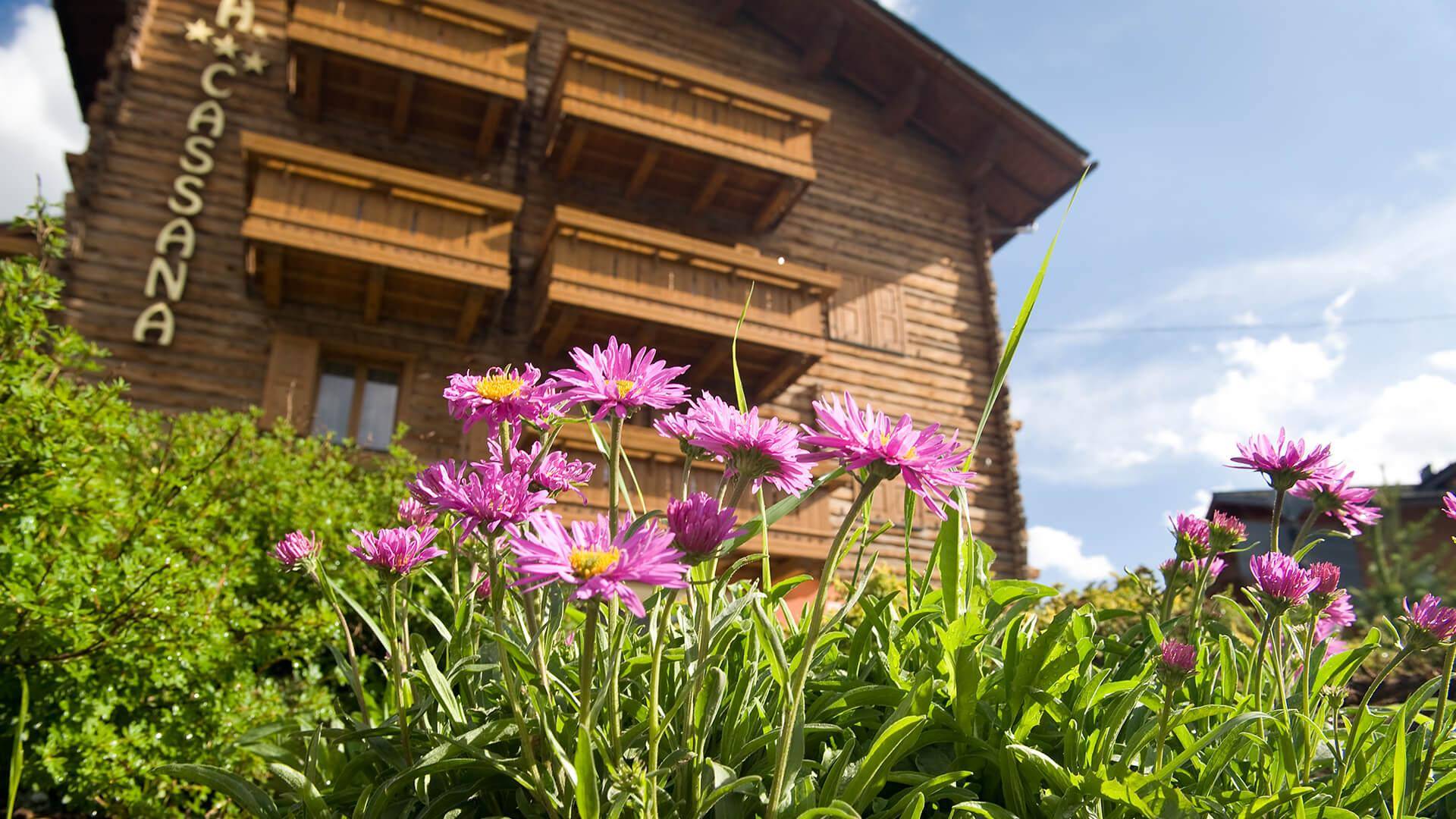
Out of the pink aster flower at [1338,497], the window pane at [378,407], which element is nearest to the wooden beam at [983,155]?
the window pane at [378,407]

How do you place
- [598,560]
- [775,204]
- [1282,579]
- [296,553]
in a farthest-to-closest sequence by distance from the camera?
1. [775,204]
2. [296,553]
3. [1282,579]
4. [598,560]

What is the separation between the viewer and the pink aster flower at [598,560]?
107cm

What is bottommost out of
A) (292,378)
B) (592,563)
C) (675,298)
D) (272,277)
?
(592,563)

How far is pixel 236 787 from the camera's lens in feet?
5.84

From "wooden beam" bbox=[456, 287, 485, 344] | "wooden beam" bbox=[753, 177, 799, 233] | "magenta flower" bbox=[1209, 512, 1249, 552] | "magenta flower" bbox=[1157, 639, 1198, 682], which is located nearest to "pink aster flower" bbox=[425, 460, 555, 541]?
"magenta flower" bbox=[1157, 639, 1198, 682]

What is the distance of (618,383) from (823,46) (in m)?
14.7

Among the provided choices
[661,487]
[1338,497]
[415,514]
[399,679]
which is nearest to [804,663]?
[399,679]

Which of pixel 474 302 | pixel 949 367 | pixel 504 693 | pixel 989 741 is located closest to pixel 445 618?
pixel 504 693

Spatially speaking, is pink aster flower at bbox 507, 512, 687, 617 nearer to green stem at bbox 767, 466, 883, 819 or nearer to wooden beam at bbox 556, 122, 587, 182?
green stem at bbox 767, 466, 883, 819

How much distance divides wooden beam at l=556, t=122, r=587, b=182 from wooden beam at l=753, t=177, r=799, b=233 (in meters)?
2.74

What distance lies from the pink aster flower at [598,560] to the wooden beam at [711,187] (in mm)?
11923

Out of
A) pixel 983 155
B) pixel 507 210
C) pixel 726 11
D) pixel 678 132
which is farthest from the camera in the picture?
pixel 983 155

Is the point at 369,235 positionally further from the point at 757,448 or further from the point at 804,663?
the point at 804,663

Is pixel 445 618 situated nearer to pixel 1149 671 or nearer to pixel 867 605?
pixel 867 605
